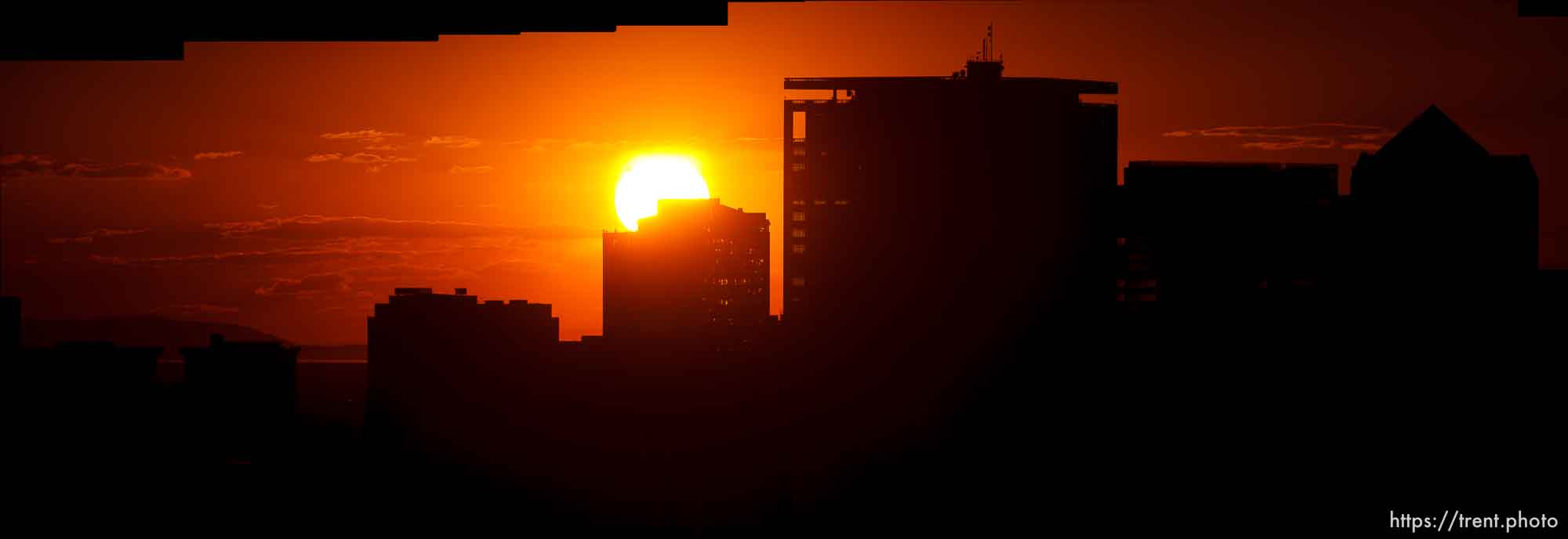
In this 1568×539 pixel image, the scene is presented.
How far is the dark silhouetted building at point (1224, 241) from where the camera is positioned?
16438 cm

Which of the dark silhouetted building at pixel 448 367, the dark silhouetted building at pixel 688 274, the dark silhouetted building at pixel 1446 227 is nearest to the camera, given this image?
the dark silhouetted building at pixel 1446 227

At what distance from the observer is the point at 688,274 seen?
184 metres

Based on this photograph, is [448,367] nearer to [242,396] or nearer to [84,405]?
[242,396]

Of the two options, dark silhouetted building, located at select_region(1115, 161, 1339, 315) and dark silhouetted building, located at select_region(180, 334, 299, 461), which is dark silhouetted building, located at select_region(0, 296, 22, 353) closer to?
dark silhouetted building, located at select_region(180, 334, 299, 461)

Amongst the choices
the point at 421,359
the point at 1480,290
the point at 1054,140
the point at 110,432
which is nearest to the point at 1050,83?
the point at 1054,140

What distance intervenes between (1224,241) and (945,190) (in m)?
34.4

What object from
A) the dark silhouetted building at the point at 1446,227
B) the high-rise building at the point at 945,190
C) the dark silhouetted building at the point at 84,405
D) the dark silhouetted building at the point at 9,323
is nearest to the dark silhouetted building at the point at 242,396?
the dark silhouetted building at the point at 84,405

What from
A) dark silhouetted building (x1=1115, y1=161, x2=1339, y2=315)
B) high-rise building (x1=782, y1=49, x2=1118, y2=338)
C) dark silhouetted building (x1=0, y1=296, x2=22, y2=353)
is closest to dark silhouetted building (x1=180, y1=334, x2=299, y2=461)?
dark silhouetted building (x1=0, y1=296, x2=22, y2=353)

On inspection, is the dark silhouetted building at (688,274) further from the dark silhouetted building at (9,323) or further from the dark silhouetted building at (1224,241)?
the dark silhouetted building at (9,323)

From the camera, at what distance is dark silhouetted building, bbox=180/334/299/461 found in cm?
14175

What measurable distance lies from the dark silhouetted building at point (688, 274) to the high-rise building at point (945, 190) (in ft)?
32.3

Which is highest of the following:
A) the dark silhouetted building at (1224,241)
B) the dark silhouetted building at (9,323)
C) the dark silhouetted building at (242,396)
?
the dark silhouetted building at (1224,241)

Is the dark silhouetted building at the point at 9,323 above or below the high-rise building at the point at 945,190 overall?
below

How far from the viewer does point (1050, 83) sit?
176 m
